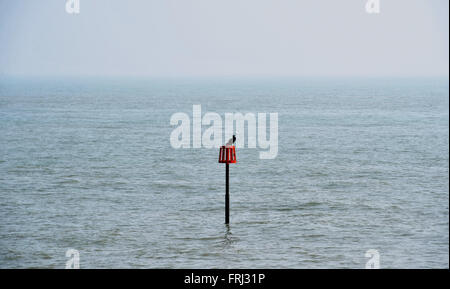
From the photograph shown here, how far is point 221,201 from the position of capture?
132ft

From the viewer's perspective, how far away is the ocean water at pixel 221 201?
29703mm

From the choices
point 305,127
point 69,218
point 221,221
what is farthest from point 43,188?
point 305,127

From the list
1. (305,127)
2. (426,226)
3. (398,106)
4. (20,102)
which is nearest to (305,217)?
(426,226)

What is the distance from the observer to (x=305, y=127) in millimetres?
86062

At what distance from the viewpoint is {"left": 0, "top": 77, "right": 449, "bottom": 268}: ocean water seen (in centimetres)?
2970

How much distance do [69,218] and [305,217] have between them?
11.9 metres
